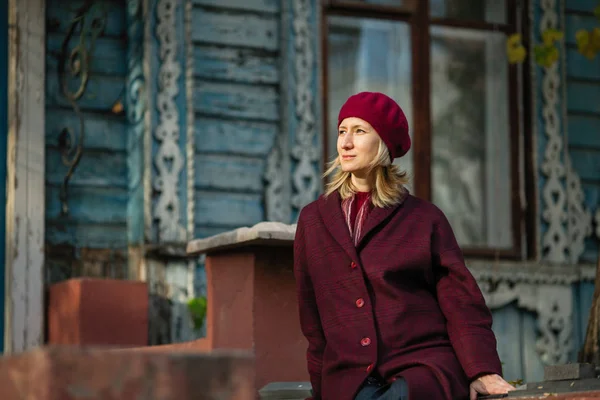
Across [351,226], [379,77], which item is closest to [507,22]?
[379,77]

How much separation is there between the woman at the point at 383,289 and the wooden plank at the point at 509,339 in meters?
3.86

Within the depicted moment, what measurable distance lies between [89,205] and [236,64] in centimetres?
116

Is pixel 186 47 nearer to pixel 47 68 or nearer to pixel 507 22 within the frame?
pixel 47 68

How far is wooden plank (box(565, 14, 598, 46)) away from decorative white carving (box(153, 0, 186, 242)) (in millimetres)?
2657

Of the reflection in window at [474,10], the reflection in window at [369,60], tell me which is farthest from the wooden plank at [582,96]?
the reflection in window at [369,60]

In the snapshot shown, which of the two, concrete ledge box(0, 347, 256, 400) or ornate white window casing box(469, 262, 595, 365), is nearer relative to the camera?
concrete ledge box(0, 347, 256, 400)

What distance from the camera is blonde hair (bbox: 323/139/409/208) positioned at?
337cm

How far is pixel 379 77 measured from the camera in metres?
7.31

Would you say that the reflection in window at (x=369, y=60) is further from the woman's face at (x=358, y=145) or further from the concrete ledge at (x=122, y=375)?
the concrete ledge at (x=122, y=375)

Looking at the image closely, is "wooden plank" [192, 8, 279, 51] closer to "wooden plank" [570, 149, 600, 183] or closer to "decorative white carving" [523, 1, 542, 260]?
"decorative white carving" [523, 1, 542, 260]

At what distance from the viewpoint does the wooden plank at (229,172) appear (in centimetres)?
646

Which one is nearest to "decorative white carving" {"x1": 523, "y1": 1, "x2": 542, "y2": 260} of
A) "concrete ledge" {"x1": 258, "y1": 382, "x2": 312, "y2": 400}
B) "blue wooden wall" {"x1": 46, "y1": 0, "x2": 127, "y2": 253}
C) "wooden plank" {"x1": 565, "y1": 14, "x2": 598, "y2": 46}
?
"wooden plank" {"x1": 565, "y1": 14, "x2": 598, "y2": 46}

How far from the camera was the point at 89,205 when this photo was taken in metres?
6.28

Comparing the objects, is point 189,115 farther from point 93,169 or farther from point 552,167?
point 552,167
